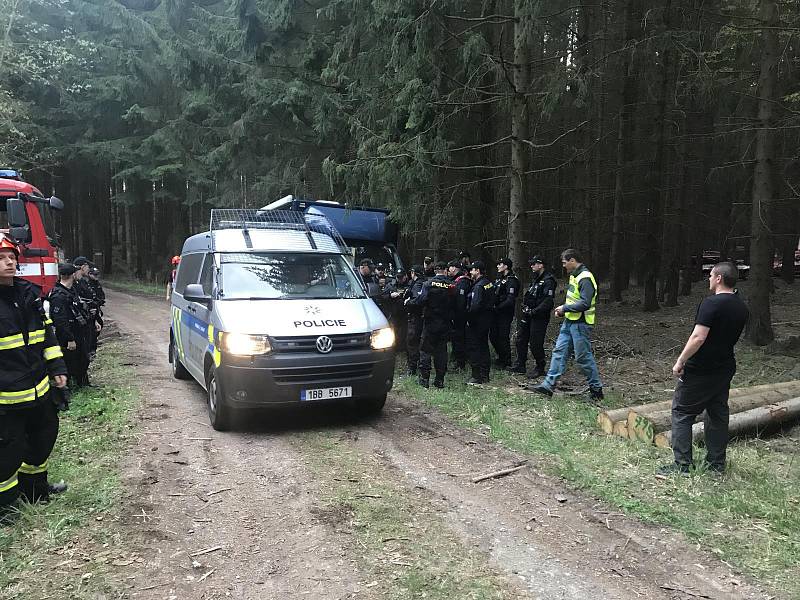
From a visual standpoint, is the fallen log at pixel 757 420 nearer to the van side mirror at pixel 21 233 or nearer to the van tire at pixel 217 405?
the van tire at pixel 217 405

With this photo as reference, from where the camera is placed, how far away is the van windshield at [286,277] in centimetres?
677

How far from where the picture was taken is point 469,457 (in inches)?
223

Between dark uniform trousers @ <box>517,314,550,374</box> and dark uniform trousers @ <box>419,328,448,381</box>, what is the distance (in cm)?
184

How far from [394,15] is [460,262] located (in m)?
5.56

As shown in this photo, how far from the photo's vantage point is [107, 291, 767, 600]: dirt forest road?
11.4ft

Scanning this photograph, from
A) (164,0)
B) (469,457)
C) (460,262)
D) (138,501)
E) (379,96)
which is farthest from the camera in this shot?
(164,0)

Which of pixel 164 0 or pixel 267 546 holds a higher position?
pixel 164 0

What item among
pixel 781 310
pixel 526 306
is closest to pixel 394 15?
pixel 526 306

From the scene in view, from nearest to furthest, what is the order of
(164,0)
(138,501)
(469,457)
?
(138,501) → (469,457) → (164,0)

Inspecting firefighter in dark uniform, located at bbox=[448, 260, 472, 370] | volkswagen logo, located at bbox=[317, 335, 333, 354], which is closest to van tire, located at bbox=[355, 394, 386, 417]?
volkswagen logo, located at bbox=[317, 335, 333, 354]

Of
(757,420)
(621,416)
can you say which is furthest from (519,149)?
(757,420)

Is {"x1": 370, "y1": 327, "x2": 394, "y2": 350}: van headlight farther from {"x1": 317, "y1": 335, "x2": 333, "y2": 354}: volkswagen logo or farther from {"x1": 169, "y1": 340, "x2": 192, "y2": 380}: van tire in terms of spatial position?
{"x1": 169, "y1": 340, "x2": 192, "y2": 380}: van tire

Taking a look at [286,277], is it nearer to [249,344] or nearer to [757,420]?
[249,344]

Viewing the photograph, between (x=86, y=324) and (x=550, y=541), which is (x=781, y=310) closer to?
(x=550, y=541)
